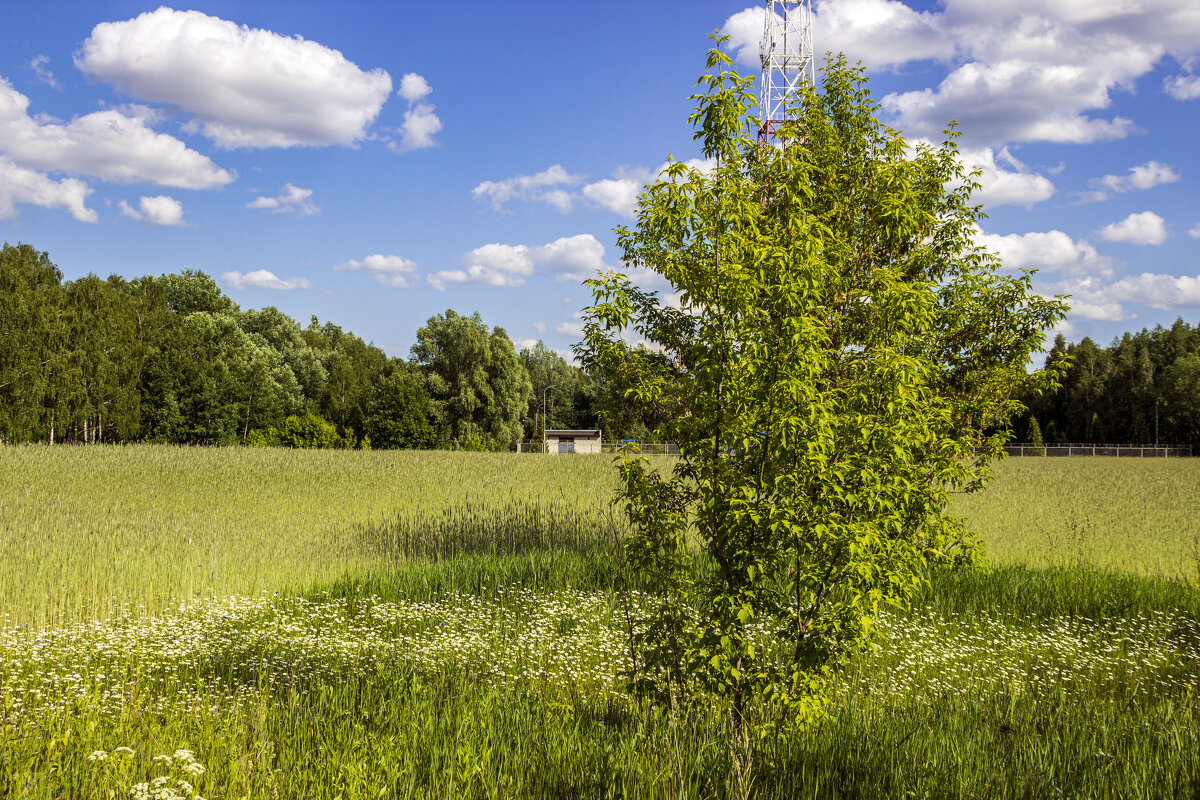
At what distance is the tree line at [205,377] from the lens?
42938 mm

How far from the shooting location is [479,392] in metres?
64.3

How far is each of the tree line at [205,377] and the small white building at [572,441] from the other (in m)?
10.5

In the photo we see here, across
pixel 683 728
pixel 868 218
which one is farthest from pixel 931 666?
pixel 868 218

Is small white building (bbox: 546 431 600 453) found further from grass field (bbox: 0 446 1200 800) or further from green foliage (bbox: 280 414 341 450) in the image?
grass field (bbox: 0 446 1200 800)

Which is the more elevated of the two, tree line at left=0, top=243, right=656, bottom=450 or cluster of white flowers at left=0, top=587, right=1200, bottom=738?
tree line at left=0, top=243, right=656, bottom=450

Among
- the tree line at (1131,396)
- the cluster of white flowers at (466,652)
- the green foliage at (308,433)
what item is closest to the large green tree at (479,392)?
the green foliage at (308,433)

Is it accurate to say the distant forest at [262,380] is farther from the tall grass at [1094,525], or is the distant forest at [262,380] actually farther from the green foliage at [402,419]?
the tall grass at [1094,525]

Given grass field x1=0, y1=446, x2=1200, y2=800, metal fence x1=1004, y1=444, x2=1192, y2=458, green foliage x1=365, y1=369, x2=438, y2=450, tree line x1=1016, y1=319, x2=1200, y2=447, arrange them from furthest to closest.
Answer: tree line x1=1016, y1=319, x2=1200, y2=447, metal fence x1=1004, y1=444, x2=1192, y2=458, green foliage x1=365, y1=369, x2=438, y2=450, grass field x1=0, y1=446, x2=1200, y2=800

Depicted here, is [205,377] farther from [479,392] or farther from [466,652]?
[466,652]

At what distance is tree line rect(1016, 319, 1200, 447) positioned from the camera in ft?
269

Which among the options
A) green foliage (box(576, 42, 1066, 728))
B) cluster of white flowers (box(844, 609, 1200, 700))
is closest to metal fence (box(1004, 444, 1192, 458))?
cluster of white flowers (box(844, 609, 1200, 700))

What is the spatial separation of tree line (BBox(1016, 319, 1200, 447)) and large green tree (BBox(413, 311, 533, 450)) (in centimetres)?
6282

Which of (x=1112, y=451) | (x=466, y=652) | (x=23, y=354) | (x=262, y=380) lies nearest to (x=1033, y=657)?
(x=466, y=652)

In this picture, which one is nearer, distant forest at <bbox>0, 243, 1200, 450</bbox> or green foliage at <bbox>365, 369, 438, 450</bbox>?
distant forest at <bbox>0, 243, 1200, 450</bbox>
